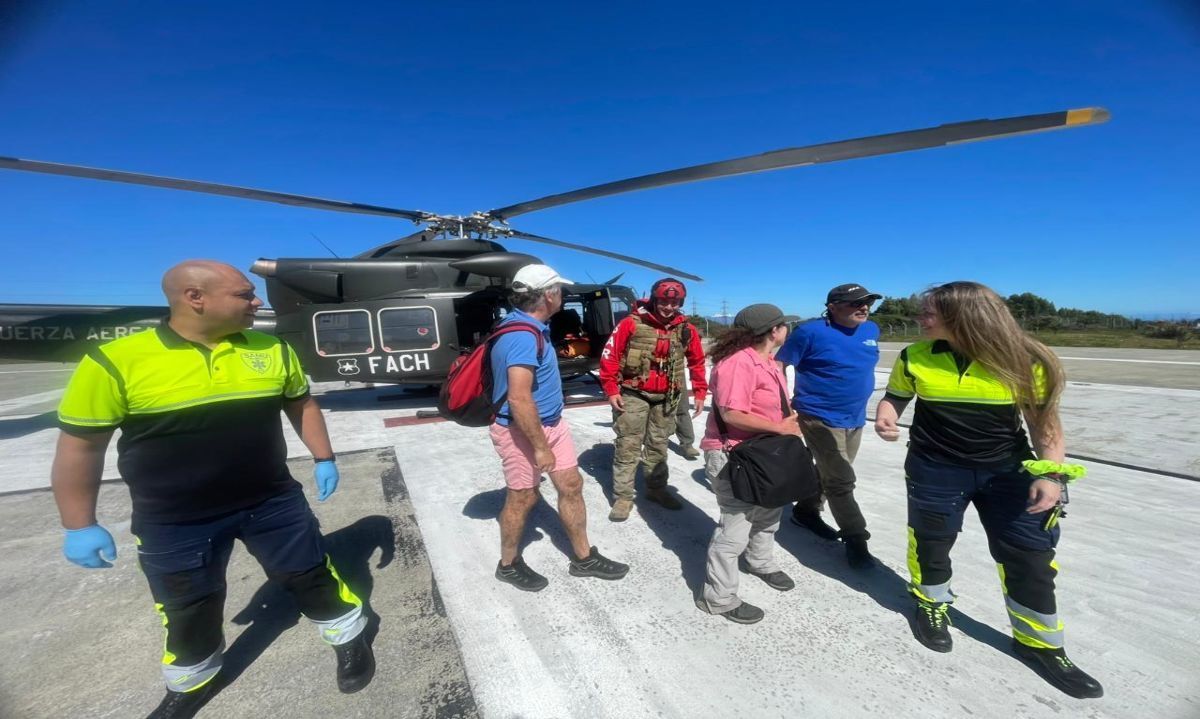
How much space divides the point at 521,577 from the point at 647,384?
164cm

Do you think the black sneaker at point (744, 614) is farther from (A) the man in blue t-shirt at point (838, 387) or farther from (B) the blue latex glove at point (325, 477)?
(B) the blue latex glove at point (325, 477)

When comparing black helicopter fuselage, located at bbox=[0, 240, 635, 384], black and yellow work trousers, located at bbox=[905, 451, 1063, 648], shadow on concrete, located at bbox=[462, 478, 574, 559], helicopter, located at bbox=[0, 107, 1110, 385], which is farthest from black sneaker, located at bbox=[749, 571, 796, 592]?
black helicopter fuselage, located at bbox=[0, 240, 635, 384]

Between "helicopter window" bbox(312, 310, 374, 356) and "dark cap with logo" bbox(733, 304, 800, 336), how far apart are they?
20.0 feet

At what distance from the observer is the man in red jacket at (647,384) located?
11.3ft

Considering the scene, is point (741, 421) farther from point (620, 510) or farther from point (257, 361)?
point (257, 361)

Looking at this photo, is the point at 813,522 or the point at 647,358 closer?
the point at 813,522

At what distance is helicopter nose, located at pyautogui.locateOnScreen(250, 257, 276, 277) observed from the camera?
6.88 metres

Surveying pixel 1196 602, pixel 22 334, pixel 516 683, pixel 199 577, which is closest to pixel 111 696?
pixel 199 577

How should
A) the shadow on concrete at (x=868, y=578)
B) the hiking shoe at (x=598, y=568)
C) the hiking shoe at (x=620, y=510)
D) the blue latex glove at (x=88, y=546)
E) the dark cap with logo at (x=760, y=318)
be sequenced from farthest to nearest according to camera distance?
the hiking shoe at (x=620, y=510) < the hiking shoe at (x=598, y=568) < the dark cap with logo at (x=760, y=318) < the shadow on concrete at (x=868, y=578) < the blue latex glove at (x=88, y=546)

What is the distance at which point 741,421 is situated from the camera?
2.12 m

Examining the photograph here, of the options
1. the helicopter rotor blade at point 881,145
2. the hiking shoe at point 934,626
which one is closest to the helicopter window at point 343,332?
the helicopter rotor blade at point 881,145

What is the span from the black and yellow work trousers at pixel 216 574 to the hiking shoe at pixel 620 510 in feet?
5.79

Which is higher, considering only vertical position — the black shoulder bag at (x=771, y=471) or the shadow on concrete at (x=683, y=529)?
the black shoulder bag at (x=771, y=471)

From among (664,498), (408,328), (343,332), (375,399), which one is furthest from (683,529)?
(375,399)
